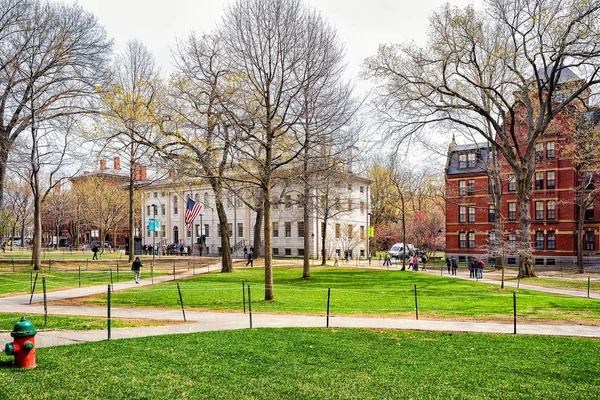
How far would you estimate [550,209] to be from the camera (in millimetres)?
51781

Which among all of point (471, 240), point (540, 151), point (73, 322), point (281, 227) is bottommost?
point (73, 322)

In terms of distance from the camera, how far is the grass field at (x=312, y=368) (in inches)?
297

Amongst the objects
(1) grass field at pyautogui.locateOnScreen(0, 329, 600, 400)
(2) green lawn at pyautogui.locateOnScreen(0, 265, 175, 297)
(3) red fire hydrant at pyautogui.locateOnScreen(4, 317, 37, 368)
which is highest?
(3) red fire hydrant at pyautogui.locateOnScreen(4, 317, 37, 368)

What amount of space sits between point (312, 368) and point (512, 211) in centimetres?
5159

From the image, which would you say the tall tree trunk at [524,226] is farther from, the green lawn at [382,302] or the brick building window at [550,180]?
the brick building window at [550,180]

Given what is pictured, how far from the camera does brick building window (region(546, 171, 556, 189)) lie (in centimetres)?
5169

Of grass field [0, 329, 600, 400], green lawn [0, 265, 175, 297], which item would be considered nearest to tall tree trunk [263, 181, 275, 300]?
grass field [0, 329, 600, 400]

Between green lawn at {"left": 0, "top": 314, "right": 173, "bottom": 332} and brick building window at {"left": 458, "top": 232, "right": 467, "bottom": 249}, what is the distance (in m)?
49.4

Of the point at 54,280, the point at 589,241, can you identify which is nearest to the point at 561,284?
the point at 589,241

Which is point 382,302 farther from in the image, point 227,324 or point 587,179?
point 587,179

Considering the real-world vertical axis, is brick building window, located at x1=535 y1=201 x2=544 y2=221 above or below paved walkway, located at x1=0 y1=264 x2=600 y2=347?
above

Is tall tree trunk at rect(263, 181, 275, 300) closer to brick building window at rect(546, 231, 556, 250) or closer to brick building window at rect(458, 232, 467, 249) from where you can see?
brick building window at rect(546, 231, 556, 250)

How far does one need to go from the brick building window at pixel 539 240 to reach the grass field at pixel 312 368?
44.1m

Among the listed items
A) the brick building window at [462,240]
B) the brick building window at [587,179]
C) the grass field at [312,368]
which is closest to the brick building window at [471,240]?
the brick building window at [462,240]
